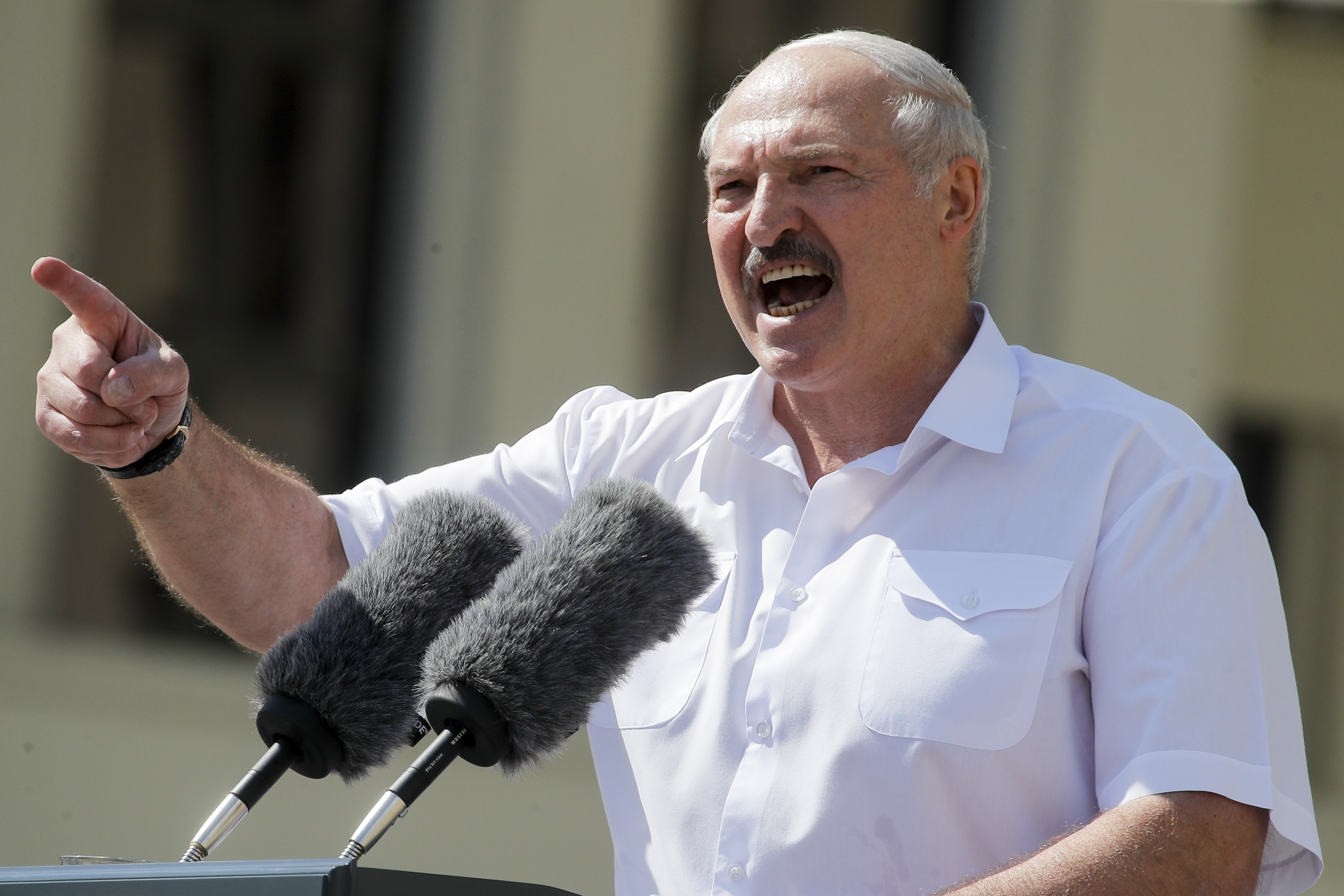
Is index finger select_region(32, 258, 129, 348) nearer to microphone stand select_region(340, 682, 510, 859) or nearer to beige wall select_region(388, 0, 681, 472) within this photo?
microphone stand select_region(340, 682, 510, 859)

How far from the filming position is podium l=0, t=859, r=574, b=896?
1.13 metres

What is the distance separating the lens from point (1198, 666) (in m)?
1.78

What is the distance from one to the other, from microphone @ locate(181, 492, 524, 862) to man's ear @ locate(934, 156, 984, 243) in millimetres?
1076

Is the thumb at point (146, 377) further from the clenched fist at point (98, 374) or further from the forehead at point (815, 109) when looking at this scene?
the forehead at point (815, 109)

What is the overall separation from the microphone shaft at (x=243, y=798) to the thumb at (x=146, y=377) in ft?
1.76

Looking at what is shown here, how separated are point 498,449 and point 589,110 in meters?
3.08

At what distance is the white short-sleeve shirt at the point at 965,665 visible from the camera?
1811 mm

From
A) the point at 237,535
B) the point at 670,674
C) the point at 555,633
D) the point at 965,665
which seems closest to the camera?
the point at 555,633

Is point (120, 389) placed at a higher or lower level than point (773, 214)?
lower

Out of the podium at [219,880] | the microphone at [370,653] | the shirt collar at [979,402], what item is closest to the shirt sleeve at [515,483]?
the shirt collar at [979,402]

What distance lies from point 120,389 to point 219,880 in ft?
2.62

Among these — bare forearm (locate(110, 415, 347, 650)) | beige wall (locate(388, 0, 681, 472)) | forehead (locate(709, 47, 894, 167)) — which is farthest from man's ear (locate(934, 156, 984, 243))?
beige wall (locate(388, 0, 681, 472))

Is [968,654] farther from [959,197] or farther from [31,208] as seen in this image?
[31,208]

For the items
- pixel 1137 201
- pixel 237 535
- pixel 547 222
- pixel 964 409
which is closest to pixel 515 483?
Answer: pixel 237 535
